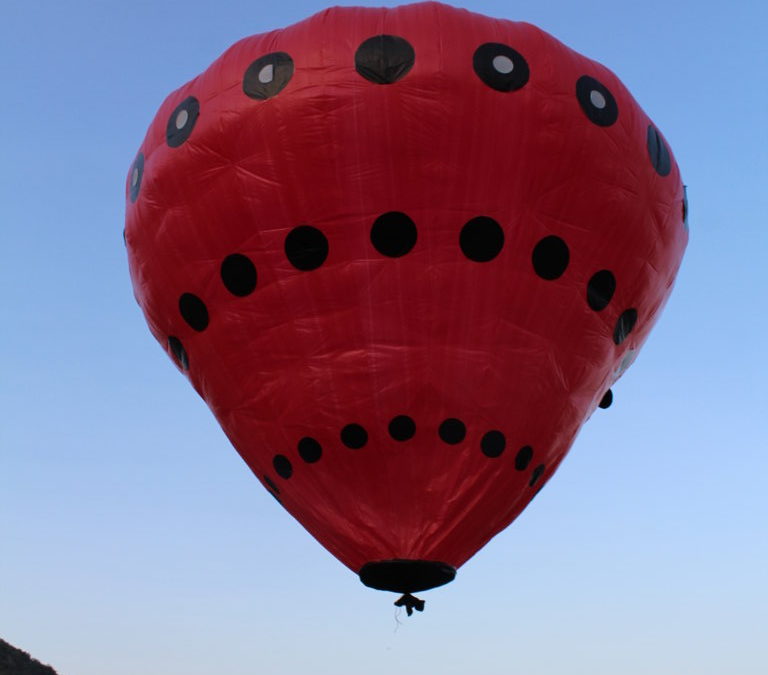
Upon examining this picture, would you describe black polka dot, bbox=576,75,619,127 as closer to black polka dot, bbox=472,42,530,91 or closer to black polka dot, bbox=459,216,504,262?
black polka dot, bbox=472,42,530,91

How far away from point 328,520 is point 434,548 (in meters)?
0.84

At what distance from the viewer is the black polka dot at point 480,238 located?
8281mm

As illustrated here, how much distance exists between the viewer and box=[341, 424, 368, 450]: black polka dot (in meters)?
8.42

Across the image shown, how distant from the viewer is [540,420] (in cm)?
877

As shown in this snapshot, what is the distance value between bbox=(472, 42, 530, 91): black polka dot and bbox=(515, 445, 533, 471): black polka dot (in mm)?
2640

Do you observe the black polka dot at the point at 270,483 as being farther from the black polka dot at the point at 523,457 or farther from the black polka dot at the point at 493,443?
the black polka dot at the point at 523,457

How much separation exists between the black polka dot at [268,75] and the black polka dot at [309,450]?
8.21 ft

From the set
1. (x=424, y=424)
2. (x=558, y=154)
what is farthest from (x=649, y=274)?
(x=424, y=424)

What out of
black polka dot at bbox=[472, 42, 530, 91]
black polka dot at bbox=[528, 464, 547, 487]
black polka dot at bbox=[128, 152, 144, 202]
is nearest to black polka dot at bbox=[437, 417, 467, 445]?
black polka dot at bbox=[528, 464, 547, 487]

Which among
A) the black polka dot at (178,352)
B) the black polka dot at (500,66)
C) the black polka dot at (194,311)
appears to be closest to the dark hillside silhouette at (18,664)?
the black polka dot at (178,352)

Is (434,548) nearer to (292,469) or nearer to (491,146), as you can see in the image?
(292,469)

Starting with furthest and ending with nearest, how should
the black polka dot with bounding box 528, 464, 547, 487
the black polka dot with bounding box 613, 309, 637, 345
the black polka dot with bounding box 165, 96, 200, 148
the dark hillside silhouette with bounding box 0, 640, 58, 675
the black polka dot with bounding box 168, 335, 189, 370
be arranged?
the dark hillside silhouette with bounding box 0, 640, 58, 675 < the black polka dot with bounding box 168, 335, 189, 370 < the black polka dot with bounding box 613, 309, 637, 345 < the black polka dot with bounding box 528, 464, 547, 487 < the black polka dot with bounding box 165, 96, 200, 148

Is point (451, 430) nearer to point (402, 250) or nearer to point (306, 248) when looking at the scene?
point (402, 250)

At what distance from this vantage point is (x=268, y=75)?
8422mm
